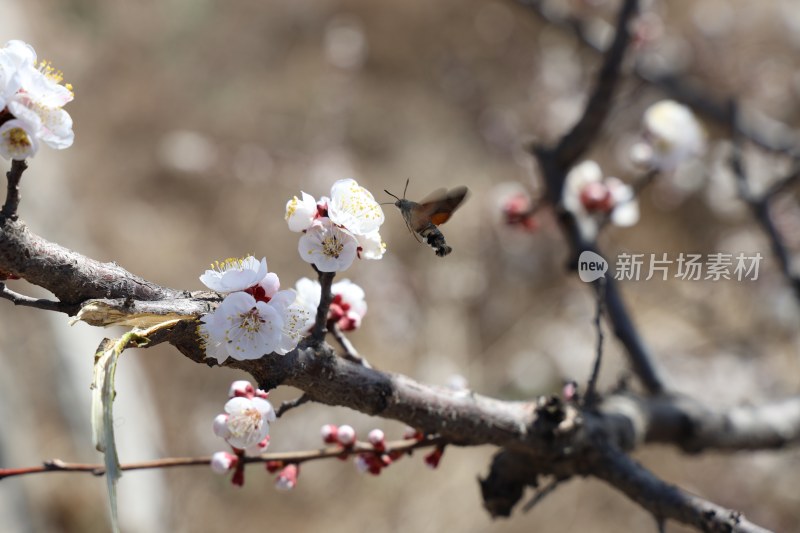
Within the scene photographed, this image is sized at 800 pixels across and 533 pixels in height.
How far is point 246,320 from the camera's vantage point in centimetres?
81

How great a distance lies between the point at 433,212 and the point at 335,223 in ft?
0.54

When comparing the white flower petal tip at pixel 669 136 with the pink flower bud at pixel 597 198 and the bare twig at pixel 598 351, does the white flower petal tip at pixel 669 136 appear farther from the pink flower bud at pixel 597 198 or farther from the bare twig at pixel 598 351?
the bare twig at pixel 598 351

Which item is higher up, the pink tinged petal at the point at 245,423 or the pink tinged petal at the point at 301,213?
the pink tinged petal at the point at 301,213

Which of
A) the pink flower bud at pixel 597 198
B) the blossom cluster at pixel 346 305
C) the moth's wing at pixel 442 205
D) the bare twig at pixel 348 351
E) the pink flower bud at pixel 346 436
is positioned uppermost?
the pink flower bud at pixel 597 198

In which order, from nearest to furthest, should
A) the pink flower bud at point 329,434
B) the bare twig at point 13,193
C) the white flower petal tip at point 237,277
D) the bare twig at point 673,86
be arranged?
the bare twig at point 13,193 < the white flower petal tip at point 237,277 < the pink flower bud at point 329,434 < the bare twig at point 673,86

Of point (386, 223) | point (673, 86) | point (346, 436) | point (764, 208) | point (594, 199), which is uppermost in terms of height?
point (386, 223)

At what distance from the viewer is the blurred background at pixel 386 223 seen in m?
3.39

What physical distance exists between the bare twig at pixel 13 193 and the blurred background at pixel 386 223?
2.15m

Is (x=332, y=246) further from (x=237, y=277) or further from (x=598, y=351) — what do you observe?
(x=598, y=351)

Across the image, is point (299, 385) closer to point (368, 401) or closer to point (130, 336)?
point (368, 401)

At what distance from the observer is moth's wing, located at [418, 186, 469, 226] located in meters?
0.92

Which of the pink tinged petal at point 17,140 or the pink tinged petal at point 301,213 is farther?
the pink tinged petal at point 301,213

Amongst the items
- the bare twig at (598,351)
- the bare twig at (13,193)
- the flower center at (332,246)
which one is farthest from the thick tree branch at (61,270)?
the bare twig at (598,351)

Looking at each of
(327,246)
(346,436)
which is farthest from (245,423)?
(327,246)
